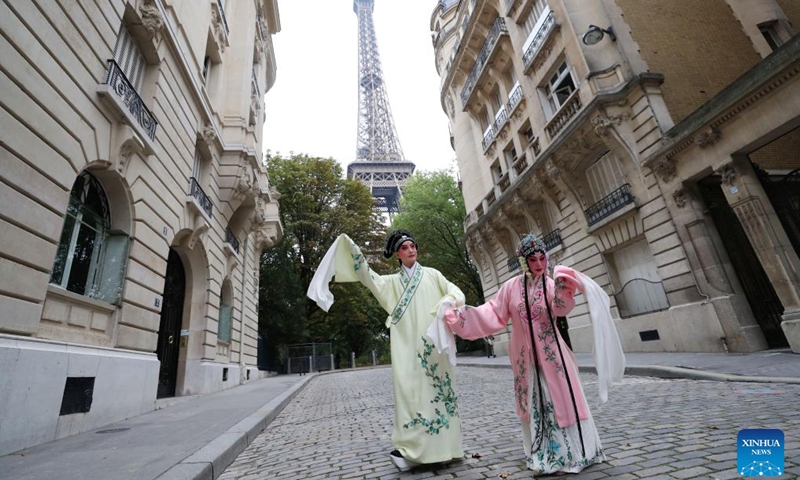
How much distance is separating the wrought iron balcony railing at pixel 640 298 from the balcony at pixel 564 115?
18.5 ft

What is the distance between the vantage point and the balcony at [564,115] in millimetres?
12336

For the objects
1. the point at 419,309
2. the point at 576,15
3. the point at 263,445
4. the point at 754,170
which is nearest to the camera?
the point at 419,309

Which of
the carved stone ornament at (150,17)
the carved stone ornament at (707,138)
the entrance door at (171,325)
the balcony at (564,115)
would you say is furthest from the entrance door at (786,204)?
the entrance door at (171,325)

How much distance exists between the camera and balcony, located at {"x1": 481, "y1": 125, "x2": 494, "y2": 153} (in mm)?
19923

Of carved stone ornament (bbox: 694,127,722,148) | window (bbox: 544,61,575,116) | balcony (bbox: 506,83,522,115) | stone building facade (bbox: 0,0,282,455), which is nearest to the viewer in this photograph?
stone building facade (bbox: 0,0,282,455)

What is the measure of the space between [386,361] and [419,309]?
32.7m

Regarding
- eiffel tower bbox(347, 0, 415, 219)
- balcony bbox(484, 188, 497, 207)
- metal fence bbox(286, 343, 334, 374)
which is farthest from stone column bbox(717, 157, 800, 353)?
eiffel tower bbox(347, 0, 415, 219)

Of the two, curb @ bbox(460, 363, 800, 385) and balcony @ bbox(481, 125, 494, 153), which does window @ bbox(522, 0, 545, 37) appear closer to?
balcony @ bbox(481, 125, 494, 153)

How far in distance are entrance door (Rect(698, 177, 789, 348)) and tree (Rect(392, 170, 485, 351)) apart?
16631 millimetres

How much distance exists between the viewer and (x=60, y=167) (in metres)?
4.98

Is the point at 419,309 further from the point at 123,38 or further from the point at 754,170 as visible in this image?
the point at 754,170

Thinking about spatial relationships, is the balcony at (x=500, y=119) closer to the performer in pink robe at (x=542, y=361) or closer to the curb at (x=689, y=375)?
the curb at (x=689, y=375)

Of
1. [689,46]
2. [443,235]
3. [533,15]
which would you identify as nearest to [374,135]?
[443,235]

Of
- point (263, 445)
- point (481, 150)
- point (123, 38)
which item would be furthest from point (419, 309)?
point (481, 150)
